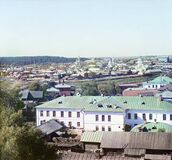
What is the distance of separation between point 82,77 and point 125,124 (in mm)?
51758

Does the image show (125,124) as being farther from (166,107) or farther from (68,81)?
(68,81)

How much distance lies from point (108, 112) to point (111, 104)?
0.70 metres

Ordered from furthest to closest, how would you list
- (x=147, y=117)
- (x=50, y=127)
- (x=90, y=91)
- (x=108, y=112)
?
(x=90, y=91)
(x=147, y=117)
(x=108, y=112)
(x=50, y=127)

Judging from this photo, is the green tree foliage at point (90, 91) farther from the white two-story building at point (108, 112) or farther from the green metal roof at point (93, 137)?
the green metal roof at point (93, 137)

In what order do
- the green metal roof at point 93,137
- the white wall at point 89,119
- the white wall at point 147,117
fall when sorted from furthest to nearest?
the white wall at point 147,117, the white wall at point 89,119, the green metal roof at point 93,137

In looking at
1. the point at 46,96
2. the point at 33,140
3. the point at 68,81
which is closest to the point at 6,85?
the point at 33,140

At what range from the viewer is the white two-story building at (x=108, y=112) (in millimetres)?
25195

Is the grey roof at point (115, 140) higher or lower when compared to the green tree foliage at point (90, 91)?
higher

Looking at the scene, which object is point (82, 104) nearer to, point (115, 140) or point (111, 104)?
point (111, 104)

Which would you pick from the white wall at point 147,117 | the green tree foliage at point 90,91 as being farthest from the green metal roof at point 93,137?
the green tree foliage at point 90,91

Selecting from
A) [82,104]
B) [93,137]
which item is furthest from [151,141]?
[82,104]

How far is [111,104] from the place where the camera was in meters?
25.7

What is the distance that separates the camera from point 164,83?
49344mm

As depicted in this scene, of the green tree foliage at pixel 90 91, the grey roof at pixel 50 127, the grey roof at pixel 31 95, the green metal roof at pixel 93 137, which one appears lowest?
the green tree foliage at pixel 90 91
